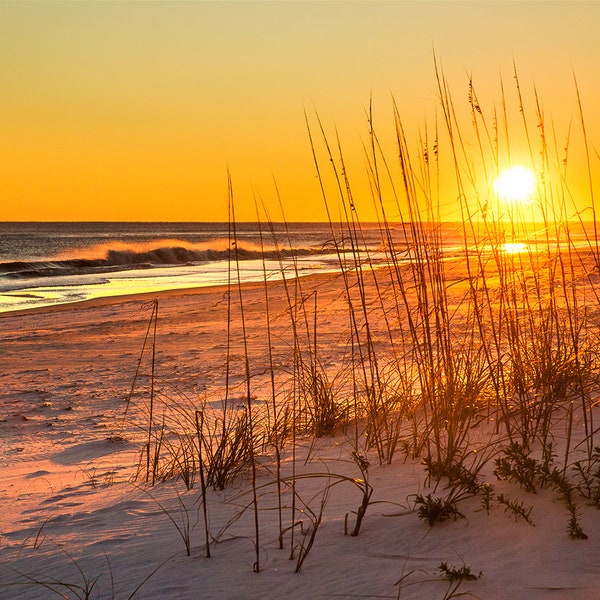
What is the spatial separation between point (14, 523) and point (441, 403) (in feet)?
5.85

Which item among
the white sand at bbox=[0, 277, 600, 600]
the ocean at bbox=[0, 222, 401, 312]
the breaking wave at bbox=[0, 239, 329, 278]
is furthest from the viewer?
the breaking wave at bbox=[0, 239, 329, 278]

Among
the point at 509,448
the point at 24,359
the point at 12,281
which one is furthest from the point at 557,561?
the point at 12,281

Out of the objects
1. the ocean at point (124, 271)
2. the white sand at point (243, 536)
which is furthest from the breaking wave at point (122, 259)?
the white sand at point (243, 536)

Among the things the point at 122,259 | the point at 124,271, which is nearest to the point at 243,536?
the point at 124,271

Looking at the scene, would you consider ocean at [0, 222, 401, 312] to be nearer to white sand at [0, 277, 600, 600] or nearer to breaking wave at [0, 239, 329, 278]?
breaking wave at [0, 239, 329, 278]

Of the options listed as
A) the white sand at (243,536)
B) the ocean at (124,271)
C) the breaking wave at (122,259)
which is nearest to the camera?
the white sand at (243,536)

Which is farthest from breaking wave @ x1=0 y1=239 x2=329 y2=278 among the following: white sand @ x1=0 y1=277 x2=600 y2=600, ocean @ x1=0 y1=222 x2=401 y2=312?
white sand @ x1=0 y1=277 x2=600 y2=600

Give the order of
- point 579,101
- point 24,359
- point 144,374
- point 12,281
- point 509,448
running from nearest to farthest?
point 509,448 < point 579,101 < point 144,374 < point 24,359 < point 12,281

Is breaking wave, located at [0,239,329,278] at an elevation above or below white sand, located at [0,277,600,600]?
above

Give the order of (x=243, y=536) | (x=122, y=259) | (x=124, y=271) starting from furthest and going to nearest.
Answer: (x=122, y=259), (x=124, y=271), (x=243, y=536)

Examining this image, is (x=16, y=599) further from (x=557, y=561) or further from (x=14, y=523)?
(x=557, y=561)

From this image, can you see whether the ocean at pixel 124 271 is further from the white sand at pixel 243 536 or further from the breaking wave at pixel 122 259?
the white sand at pixel 243 536

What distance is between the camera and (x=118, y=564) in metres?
2.25

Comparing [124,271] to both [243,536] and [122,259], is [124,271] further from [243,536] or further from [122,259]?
[243,536]
